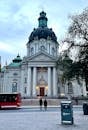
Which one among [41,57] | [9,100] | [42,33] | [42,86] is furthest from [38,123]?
[42,33]

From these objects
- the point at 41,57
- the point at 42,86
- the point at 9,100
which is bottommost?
the point at 9,100

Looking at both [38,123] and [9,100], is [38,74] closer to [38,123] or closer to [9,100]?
[9,100]

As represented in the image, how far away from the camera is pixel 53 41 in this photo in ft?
284

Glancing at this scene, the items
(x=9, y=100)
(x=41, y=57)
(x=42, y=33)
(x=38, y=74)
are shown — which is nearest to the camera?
(x=9, y=100)

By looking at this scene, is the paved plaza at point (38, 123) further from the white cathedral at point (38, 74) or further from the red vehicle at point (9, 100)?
the white cathedral at point (38, 74)

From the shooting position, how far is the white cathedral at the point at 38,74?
77875 mm

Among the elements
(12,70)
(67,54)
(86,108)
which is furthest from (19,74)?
(86,108)

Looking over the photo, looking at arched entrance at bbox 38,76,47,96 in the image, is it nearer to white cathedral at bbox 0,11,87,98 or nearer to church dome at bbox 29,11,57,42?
white cathedral at bbox 0,11,87,98

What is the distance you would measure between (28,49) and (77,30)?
56.3 m

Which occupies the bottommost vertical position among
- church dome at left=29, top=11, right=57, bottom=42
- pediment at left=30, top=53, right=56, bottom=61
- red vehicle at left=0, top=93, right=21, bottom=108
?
red vehicle at left=0, top=93, right=21, bottom=108

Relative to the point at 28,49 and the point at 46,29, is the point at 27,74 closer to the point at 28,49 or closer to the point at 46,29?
the point at 28,49

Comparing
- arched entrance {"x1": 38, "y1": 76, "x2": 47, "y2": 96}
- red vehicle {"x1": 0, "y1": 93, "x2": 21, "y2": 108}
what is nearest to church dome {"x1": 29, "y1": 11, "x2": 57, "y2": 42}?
Result: arched entrance {"x1": 38, "y1": 76, "x2": 47, "y2": 96}

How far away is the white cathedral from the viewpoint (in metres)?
77.9

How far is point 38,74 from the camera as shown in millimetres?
80250
